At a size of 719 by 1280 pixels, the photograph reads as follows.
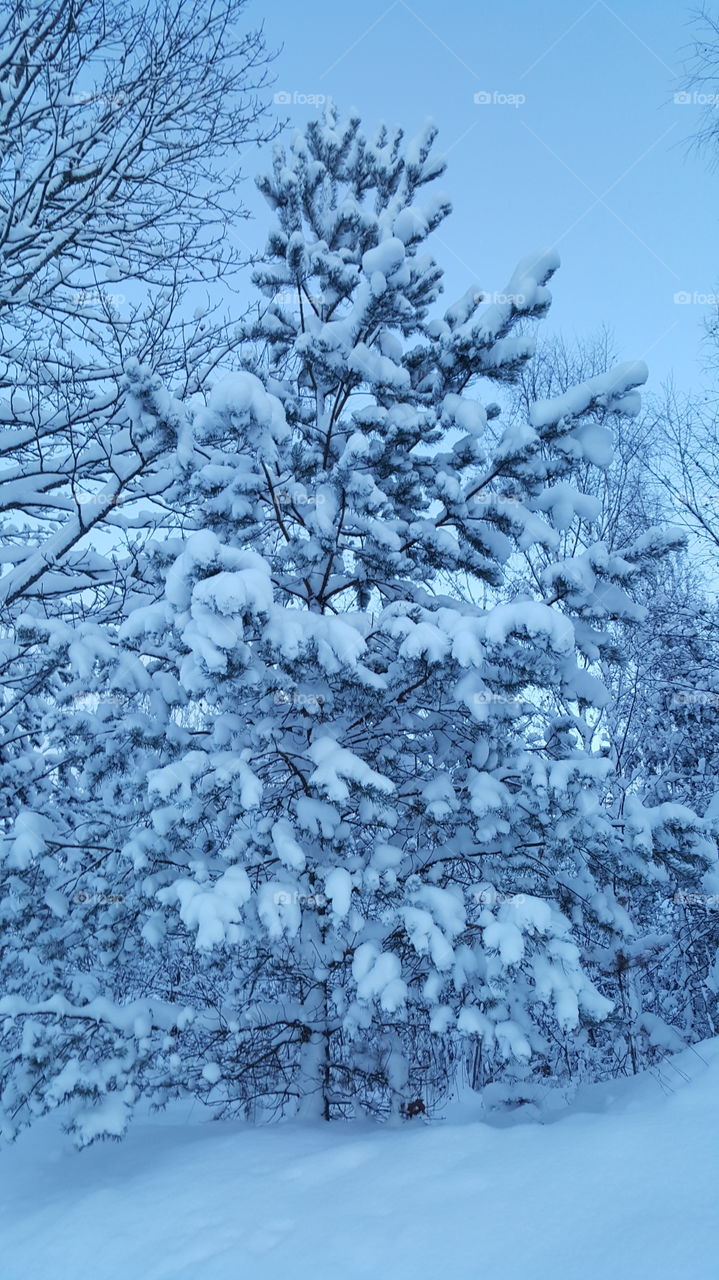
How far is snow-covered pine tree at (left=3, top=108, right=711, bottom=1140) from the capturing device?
4.22m

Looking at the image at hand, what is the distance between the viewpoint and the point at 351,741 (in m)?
5.34

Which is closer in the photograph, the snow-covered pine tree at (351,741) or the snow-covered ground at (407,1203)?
the snow-covered ground at (407,1203)

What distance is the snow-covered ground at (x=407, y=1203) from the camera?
9.77 feet

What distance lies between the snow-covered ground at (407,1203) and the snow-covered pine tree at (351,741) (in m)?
0.47

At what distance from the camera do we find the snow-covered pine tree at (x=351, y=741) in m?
4.22

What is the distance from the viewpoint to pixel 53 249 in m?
6.35

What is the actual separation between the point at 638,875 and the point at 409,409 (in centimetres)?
363

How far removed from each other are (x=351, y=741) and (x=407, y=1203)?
2.70 metres

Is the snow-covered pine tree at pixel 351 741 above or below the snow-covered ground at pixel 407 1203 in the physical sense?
above

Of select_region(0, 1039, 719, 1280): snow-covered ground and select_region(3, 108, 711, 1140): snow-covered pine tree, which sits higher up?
select_region(3, 108, 711, 1140): snow-covered pine tree

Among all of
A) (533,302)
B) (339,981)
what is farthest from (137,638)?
(533,302)

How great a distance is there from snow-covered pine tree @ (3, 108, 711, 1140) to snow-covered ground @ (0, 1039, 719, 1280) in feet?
1.55

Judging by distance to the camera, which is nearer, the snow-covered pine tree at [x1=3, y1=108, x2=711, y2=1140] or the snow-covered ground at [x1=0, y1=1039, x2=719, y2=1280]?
the snow-covered ground at [x1=0, y1=1039, x2=719, y2=1280]

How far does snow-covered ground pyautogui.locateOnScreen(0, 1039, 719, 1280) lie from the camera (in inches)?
117
